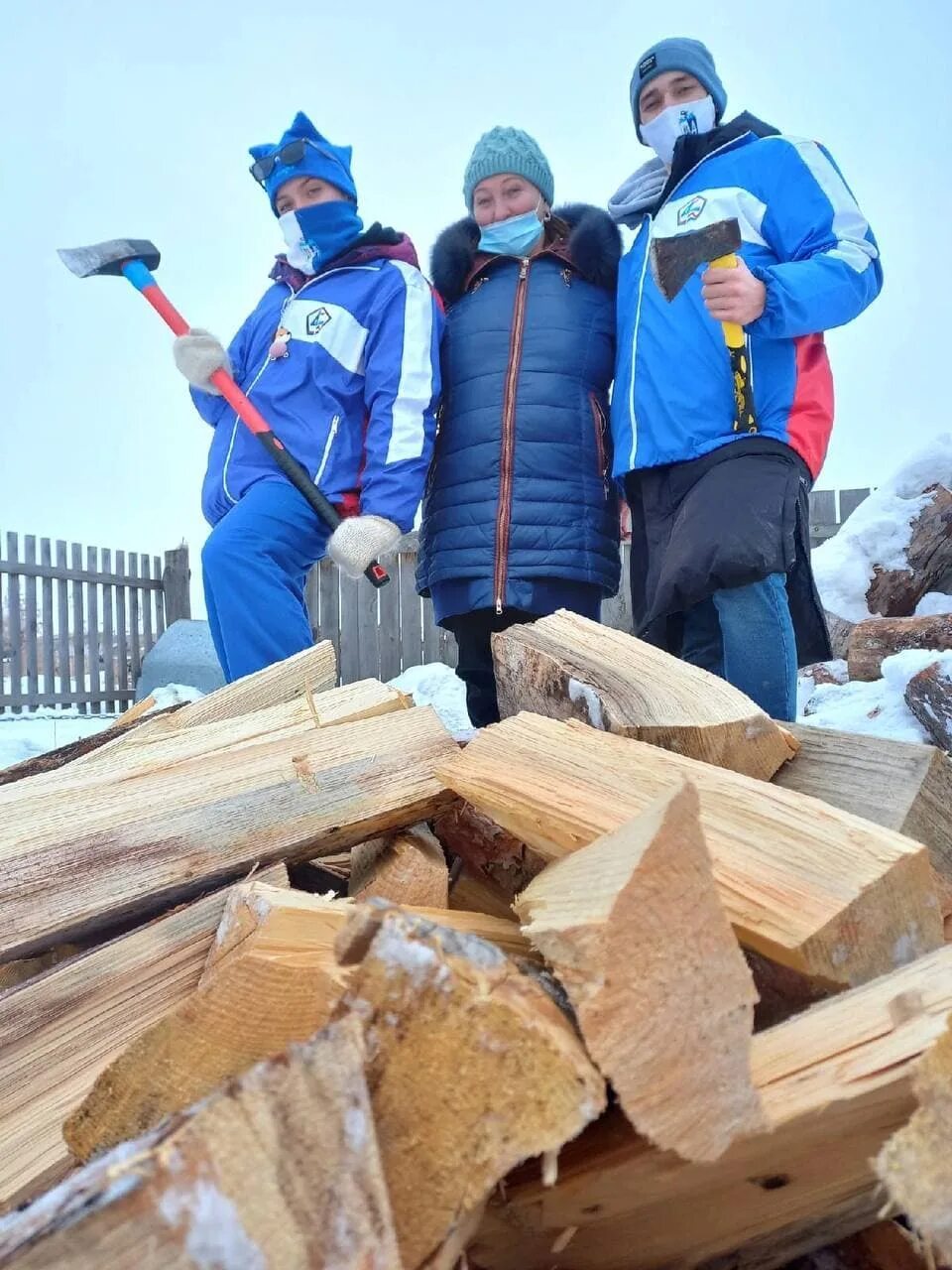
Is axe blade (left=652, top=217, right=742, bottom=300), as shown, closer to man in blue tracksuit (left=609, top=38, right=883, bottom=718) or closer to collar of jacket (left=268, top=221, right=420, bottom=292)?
man in blue tracksuit (left=609, top=38, right=883, bottom=718)

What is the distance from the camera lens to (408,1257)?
2.19ft

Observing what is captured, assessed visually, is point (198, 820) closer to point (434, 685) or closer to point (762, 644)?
point (762, 644)

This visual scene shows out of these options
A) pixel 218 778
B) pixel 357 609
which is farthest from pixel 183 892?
pixel 357 609

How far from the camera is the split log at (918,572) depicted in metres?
6.09

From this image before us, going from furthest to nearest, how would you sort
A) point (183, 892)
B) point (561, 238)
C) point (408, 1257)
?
point (561, 238)
point (183, 892)
point (408, 1257)

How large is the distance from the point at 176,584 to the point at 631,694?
30.2 ft

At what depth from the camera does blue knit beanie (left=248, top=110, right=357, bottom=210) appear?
3303mm

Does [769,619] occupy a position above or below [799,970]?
above

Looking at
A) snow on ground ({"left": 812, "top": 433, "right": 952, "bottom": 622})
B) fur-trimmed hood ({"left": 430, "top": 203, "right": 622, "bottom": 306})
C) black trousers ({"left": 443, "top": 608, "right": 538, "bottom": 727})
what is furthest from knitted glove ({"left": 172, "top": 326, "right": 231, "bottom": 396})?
snow on ground ({"left": 812, "top": 433, "right": 952, "bottom": 622})

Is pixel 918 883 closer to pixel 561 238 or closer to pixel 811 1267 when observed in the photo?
pixel 811 1267

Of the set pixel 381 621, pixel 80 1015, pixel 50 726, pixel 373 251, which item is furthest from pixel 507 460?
pixel 50 726

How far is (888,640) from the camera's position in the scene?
4.98 metres

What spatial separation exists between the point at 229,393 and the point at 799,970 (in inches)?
114

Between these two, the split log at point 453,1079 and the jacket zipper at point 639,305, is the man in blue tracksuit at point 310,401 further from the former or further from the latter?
the split log at point 453,1079
